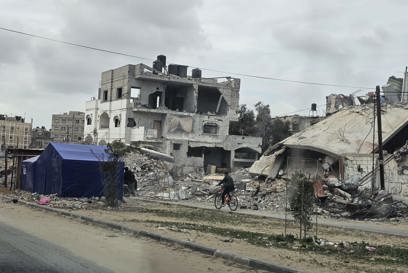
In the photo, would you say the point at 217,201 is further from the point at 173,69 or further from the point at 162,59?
the point at 162,59

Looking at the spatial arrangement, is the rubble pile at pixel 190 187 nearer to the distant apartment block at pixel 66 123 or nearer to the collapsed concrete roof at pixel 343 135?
the collapsed concrete roof at pixel 343 135

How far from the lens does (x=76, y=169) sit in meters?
29.7

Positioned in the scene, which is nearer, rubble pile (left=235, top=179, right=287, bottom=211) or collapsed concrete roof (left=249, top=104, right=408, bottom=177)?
rubble pile (left=235, top=179, right=287, bottom=211)

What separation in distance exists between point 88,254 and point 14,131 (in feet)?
463

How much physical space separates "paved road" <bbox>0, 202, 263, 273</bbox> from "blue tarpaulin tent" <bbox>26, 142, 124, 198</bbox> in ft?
42.2

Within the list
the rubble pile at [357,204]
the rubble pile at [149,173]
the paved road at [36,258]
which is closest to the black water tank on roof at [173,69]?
the rubble pile at [149,173]

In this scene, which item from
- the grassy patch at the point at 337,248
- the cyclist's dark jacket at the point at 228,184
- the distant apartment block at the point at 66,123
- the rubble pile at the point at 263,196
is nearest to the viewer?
the grassy patch at the point at 337,248

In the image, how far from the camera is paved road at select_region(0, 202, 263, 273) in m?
9.87

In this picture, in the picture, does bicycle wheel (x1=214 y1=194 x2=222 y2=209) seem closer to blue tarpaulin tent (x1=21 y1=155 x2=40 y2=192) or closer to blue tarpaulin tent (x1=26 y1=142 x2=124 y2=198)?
blue tarpaulin tent (x1=26 y1=142 x2=124 y2=198)

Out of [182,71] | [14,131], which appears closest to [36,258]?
[182,71]

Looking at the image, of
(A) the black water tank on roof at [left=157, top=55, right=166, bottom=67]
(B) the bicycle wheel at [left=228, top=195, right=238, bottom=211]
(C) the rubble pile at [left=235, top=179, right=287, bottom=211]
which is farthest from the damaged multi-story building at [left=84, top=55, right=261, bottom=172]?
(B) the bicycle wheel at [left=228, top=195, right=238, bottom=211]

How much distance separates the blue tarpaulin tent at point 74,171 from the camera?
29.4 metres

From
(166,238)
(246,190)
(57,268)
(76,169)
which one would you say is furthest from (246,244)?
(246,190)

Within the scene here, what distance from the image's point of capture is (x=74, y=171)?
97.2 feet
